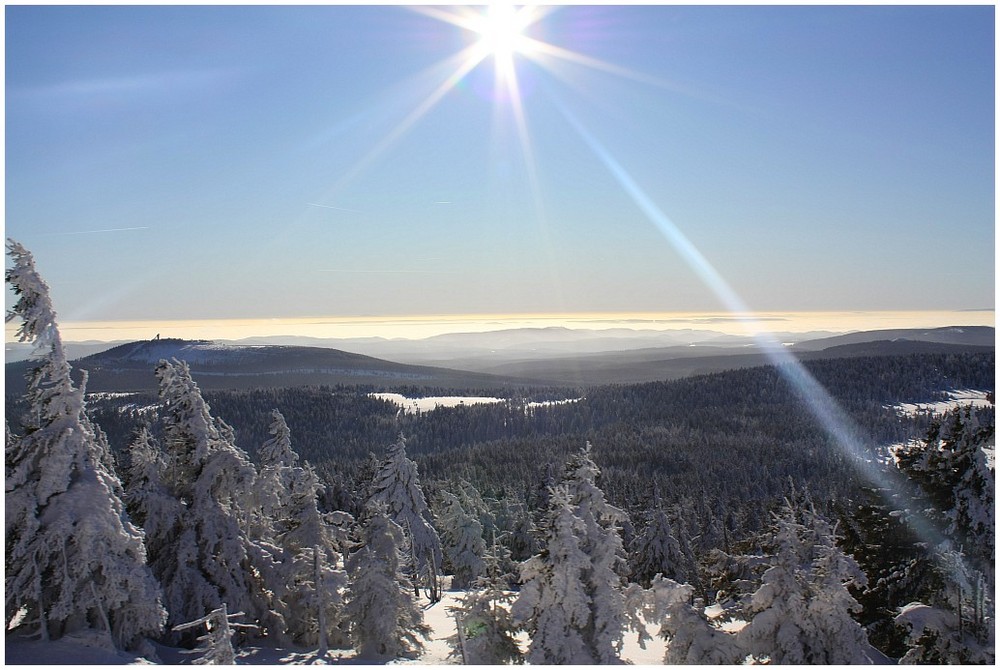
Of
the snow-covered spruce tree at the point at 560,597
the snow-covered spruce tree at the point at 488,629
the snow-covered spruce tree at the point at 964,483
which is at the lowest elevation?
the snow-covered spruce tree at the point at 488,629

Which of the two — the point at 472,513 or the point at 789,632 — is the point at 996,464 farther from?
the point at 472,513

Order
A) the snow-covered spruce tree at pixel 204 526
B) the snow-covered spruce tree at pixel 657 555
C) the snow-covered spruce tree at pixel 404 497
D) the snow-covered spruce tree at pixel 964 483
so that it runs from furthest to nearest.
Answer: the snow-covered spruce tree at pixel 404 497, the snow-covered spruce tree at pixel 657 555, the snow-covered spruce tree at pixel 204 526, the snow-covered spruce tree at pixel 964 483

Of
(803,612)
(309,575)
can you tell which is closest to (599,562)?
(803,612)

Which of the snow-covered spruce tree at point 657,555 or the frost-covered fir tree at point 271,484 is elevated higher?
the frost-covered fir tree at point 271,484

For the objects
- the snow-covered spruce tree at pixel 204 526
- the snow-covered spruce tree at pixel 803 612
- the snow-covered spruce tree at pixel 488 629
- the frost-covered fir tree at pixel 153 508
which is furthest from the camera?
the frost-covered fir tree at pixel 153 508

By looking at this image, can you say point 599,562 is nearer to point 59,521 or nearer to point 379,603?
point 379,603

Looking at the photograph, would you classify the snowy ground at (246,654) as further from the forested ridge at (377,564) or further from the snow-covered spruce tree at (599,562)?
the snow-covered spruce tree at (599,562)

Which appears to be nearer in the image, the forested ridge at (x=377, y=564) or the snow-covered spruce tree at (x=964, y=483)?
the forested ridge at (x=377, y=564)

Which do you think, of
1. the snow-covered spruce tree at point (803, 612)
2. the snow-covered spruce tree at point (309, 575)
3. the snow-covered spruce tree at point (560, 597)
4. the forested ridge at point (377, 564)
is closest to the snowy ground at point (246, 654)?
the forested ridge at point (377, 564)
